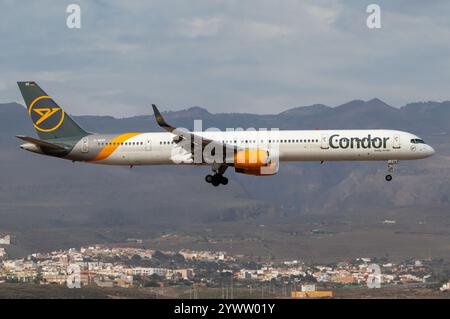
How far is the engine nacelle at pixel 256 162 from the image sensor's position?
273 feet

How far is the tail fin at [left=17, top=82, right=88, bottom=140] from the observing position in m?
93.8

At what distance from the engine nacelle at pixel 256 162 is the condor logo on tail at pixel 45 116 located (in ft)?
70.8

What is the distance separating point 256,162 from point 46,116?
2551cm

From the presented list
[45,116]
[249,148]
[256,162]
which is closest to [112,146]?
[45,116]

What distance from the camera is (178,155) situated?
286 feet

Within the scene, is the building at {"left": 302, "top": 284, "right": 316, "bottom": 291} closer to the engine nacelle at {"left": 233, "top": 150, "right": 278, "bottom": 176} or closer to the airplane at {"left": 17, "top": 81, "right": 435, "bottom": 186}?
the airplane at {"left": 17, "top": 81, "right": 435, "bottom": 186}

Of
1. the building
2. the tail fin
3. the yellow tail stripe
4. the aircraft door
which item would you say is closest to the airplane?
the yellow tail stripe

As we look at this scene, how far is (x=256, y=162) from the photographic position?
83250 millimetres

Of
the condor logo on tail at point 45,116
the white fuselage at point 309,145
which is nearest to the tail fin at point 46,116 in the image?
the condor logo on tail at point 45,116

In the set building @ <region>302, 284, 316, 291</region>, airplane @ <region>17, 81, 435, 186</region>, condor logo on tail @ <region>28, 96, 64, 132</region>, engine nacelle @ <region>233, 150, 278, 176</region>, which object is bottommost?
building @ <region>302, 284, 316, 291</region>

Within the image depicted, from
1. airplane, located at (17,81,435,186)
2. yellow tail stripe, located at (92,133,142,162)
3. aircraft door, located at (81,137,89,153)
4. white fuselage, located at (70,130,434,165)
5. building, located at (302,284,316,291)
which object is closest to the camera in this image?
airplane, located at (17,81,435,186)

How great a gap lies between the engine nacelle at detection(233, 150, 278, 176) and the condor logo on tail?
21579mm

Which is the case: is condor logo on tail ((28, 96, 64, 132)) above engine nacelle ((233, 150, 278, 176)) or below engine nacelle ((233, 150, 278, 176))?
above

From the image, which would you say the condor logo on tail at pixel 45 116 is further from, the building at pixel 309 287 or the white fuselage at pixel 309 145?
the building at pixel 309 287
